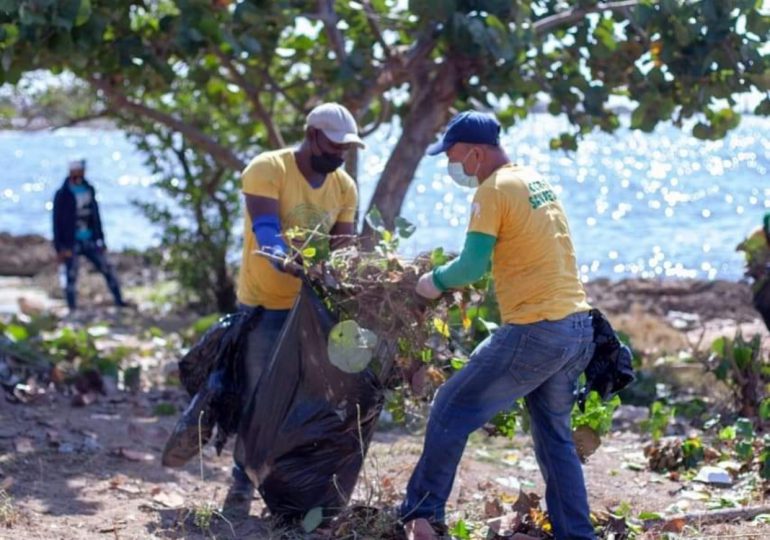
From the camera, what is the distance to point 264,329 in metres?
5.29

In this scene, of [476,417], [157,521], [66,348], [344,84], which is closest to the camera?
[476,417]

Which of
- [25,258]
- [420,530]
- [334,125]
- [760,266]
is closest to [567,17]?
[760,266]

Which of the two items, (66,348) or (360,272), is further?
(66,348)

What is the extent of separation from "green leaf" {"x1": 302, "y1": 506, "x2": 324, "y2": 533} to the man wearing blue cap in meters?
0.37

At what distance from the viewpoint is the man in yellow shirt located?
16.6 ft

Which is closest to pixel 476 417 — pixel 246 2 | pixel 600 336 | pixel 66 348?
pixel 600 336

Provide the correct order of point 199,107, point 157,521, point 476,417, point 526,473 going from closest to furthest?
point 476,417 < point 157,521 < point 526,473 < point 199,107

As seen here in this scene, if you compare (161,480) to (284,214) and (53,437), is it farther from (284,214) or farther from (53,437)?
(284,214)

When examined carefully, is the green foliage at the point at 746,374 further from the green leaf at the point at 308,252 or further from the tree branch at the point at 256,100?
the tree branch at the point at 256,100

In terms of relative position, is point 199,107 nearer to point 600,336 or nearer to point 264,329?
point 264,329

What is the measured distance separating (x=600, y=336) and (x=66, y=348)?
4981 millimetres

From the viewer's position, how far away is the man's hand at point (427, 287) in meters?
4.46

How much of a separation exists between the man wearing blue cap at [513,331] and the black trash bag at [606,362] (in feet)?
0.36

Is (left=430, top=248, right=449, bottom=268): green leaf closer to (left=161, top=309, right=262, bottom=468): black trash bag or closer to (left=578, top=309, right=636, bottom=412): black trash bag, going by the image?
(left=578, top=309, right=636, bottom=412): black trash bag
